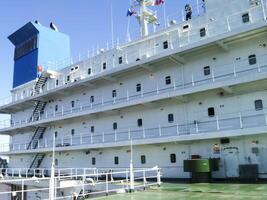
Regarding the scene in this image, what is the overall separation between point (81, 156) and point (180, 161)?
32.0 feet

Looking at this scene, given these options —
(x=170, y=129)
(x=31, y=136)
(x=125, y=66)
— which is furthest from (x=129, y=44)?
(x=31, y=136)

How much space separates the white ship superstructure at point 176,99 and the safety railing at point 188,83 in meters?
0.05

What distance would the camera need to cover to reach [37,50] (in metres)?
32.1

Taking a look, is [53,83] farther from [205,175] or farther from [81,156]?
[205,175]

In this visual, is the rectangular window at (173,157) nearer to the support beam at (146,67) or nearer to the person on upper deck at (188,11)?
the support beam at (146,67)

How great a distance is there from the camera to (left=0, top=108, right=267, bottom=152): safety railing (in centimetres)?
1552

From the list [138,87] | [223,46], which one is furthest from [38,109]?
[223,46]

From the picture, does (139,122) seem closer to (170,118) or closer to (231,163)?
(170,118)

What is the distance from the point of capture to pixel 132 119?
21156mm

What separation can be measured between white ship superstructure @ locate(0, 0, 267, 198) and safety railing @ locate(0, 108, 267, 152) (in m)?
0.05

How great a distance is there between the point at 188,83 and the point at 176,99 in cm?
122

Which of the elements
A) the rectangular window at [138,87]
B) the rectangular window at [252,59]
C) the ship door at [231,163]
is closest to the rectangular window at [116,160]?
the rectangular window at [138,87]

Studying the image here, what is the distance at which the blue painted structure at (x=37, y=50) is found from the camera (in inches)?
1272

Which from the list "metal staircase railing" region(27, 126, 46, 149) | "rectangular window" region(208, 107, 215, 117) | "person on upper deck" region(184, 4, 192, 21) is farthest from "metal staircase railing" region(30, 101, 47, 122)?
"rectangular window" region(208, 107, 215, 117)
